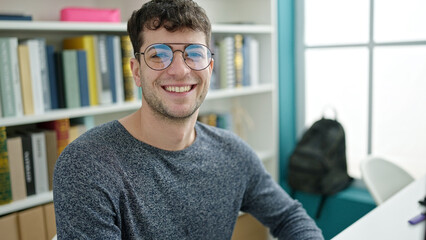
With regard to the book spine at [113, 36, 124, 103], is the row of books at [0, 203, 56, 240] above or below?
below

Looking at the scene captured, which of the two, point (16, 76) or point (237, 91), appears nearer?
point (16, 76)

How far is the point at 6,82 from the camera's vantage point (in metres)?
1.68

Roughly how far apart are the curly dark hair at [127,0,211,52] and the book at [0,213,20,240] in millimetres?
933

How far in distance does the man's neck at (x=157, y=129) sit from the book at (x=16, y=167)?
688 millimetres

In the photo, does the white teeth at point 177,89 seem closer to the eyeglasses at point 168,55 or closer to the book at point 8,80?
the eyeglasses at point 168,55

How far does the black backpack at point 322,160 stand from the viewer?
2.52 metres

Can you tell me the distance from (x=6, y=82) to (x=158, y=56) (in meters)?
0.80

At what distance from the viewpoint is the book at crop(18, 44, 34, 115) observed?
1703 millimetres

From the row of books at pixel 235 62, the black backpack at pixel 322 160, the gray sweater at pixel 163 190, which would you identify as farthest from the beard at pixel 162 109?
the black backpack at pixel 322 160

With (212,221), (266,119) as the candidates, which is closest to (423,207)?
(212,221)

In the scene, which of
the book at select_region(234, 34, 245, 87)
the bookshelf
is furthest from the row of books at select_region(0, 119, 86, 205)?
the book at select_region(234, 34, 245, 87)

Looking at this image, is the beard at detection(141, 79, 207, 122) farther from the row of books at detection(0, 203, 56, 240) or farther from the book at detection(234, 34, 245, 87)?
the book at detection(234, 34, 245, 87)

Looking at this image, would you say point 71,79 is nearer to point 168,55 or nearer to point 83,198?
point 168,55

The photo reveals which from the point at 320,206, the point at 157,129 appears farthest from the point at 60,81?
the point at 320,206
